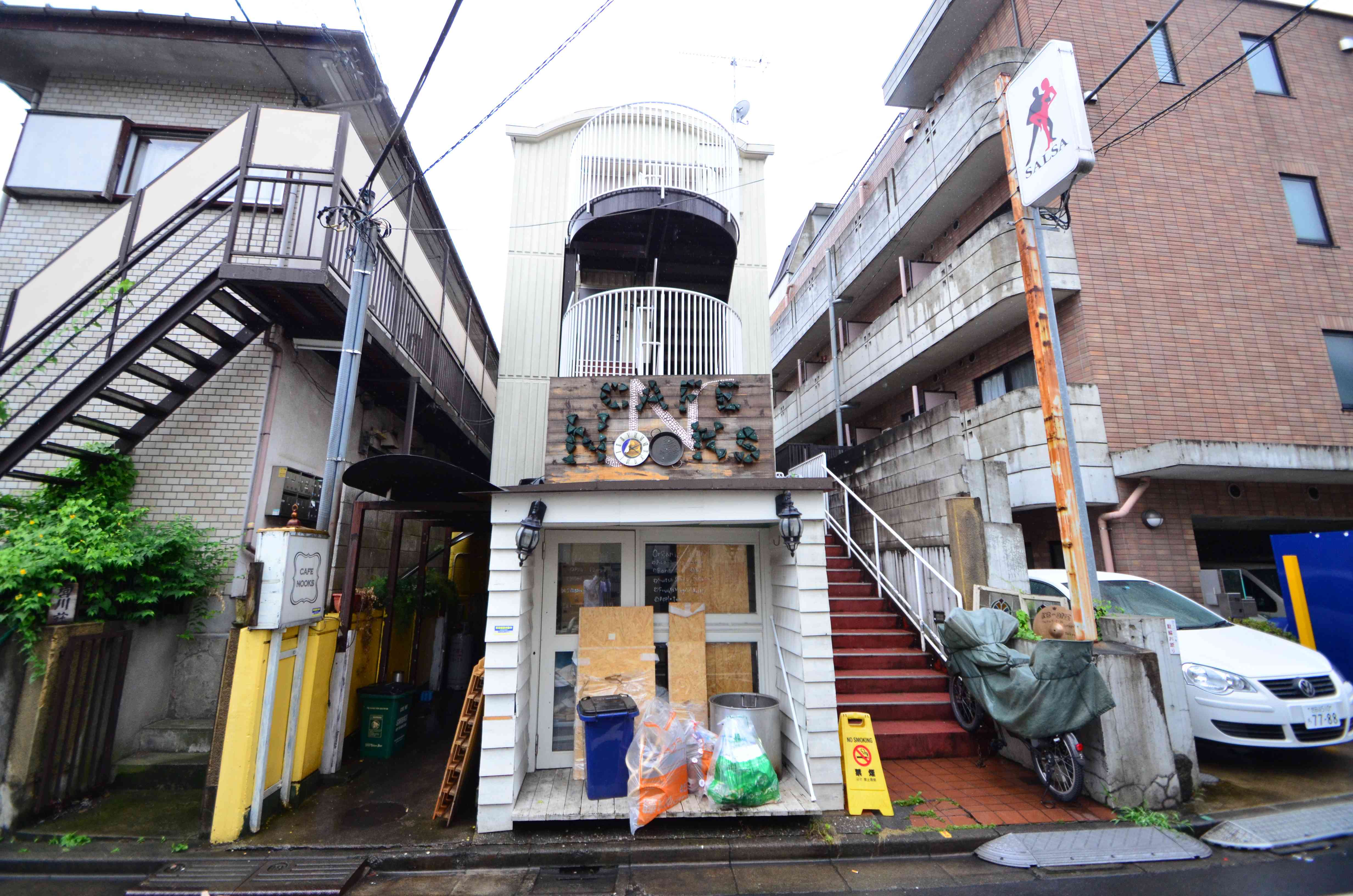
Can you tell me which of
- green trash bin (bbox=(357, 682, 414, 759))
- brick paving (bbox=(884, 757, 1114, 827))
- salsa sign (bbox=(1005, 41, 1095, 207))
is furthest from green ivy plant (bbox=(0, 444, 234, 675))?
salsa sign (bbox=(1005, 41, 1095, 207))

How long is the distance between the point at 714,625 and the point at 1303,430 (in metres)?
11.5

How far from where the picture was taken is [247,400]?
265 inches

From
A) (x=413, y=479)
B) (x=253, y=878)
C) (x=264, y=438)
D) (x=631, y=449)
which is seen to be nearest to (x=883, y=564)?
(x=631, y=449)

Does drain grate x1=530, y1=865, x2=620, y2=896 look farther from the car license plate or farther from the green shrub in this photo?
the green shrub

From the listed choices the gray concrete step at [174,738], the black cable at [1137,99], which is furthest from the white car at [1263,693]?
the gray concrete step at [174,738]

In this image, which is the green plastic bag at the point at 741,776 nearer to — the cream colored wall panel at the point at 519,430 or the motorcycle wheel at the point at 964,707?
the motorcycle wheel at the point at 964,707

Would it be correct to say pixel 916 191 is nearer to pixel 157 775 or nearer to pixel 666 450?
pixel 666 450

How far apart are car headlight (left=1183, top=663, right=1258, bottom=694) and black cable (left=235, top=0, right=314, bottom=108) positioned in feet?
42.7

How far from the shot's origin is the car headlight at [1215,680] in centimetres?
566

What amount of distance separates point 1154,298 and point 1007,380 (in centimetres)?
262

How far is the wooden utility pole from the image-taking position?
546 cm

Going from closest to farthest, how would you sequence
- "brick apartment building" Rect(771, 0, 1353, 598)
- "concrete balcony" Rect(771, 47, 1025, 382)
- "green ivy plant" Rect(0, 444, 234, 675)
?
1. "green ivy plant" Rect(0, 444, 234, 675)
2. "brick apartment building" Rect(771, 0, 1353, 598)
3. "concrete balcony" Rect(771, 47, 1025, 382)

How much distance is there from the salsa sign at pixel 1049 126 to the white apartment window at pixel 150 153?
35.0 feet

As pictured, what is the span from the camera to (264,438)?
263 inches
